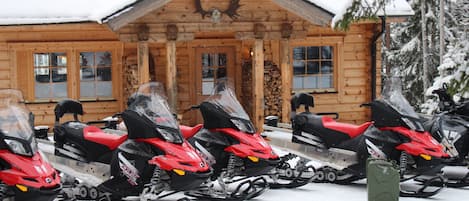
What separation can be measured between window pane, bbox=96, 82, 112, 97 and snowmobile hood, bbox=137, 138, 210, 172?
7.83 metres

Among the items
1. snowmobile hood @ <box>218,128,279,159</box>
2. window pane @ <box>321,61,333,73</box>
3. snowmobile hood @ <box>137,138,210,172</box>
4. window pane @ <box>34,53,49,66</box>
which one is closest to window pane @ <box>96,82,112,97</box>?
window pane @ <box>34,53,49,66</box>

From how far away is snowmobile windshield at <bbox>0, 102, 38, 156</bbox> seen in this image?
677cm

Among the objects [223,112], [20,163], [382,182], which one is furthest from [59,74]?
[382,182]

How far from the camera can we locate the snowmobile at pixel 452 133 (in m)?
9.44

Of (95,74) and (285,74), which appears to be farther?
(95,74)

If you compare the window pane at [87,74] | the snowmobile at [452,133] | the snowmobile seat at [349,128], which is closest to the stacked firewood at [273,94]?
the window pane at [87,74]

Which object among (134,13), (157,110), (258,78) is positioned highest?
(134,13)

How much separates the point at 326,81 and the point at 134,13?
548 centimetres

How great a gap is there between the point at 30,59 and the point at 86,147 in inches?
274

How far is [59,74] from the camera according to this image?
1494cm

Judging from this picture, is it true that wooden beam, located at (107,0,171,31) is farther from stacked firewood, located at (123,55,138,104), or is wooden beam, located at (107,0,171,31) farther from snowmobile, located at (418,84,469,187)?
snowmobile, located at (418,84,469,187)

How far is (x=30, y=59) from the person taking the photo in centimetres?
1463

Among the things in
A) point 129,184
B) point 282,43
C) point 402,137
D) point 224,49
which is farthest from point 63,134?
point 224,49

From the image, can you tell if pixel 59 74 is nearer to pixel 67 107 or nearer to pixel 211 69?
pixel 211 69
